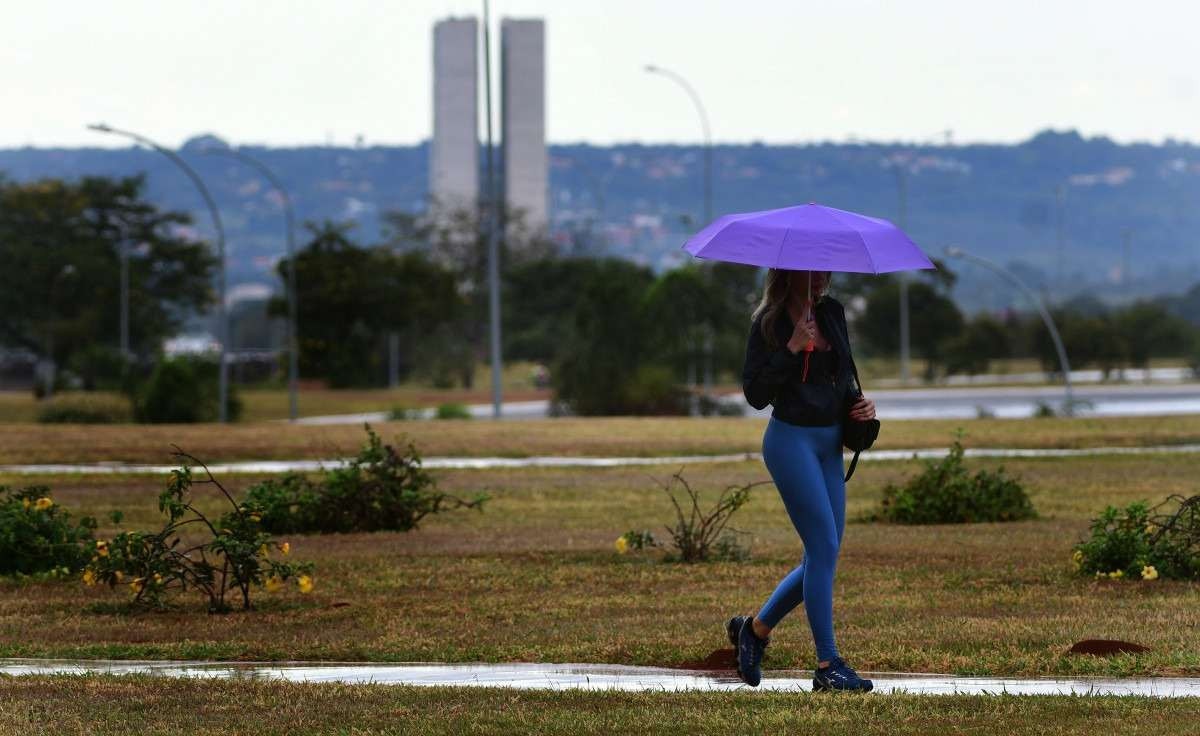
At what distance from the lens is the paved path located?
2633 centimetres

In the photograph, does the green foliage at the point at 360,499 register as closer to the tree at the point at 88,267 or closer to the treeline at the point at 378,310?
the treeline at the point at 378,310

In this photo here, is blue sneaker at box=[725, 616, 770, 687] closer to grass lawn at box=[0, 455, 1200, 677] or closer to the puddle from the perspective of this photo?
the puddle

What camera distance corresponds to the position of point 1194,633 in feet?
33.3

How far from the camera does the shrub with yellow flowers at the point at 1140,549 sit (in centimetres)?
1286

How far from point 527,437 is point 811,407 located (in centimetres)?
2434

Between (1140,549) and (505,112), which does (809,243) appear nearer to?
(1140,549)

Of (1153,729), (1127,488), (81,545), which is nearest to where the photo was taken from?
(1153,729)

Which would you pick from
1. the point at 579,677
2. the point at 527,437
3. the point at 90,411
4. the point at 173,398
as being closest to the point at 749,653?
the point at 579,677

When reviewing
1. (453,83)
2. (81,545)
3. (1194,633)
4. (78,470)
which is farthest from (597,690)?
(453,83)

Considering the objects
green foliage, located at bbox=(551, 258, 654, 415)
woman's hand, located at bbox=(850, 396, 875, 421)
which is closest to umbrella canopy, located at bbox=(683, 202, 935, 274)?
woman's hand, located at bbox=(850, 396, 875, 421)

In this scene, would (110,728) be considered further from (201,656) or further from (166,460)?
(166,460)

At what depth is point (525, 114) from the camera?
156125mm

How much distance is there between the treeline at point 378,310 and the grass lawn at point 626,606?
31764 millimetres

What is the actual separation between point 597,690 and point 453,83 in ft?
523
